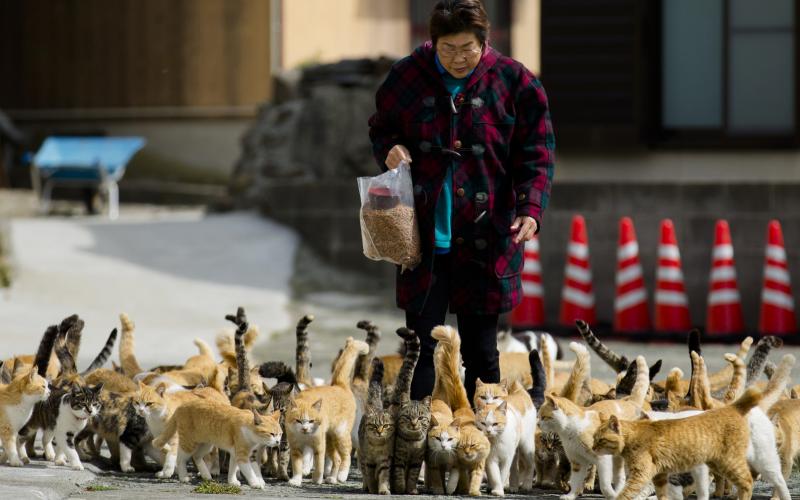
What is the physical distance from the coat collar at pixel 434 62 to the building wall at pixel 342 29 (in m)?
17.8

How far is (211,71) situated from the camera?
2475 cm

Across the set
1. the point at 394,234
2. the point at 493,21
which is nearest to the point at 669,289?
the point at 394,234

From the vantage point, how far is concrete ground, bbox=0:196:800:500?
12500 mm

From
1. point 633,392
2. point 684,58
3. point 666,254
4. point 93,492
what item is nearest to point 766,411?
point 633,392

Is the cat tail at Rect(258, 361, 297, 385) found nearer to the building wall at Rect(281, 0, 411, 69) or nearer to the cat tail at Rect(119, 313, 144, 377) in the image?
the cat tail at Rect(119, 313, 144, 377)

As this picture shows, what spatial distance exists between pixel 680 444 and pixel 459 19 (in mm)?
1930

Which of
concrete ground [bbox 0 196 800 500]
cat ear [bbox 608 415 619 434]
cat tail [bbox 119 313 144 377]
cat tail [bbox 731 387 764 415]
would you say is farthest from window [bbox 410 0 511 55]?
cat ear [bbox 608 415 619 434]

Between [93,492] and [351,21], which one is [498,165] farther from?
[351,21]

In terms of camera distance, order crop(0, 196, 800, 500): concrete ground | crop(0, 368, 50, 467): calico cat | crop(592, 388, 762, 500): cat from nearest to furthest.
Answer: crop(592, 388, 762, 500): cat → crop(0, 368, 50, 467): calico cat → crop(0, 196, 800, 500): concrete ground

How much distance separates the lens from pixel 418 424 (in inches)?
251

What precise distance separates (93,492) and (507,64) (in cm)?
248

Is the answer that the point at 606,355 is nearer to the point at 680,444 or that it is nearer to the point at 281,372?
the point at 281,372

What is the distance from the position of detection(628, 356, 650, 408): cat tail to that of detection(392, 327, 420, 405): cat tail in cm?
100

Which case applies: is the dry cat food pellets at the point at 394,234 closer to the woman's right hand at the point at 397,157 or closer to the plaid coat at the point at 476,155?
the plaid coat at the point at 476,155
